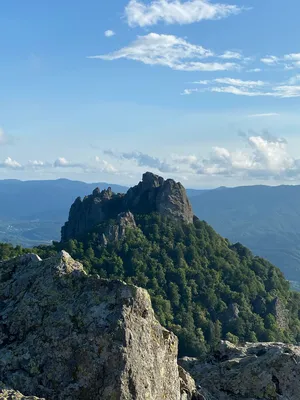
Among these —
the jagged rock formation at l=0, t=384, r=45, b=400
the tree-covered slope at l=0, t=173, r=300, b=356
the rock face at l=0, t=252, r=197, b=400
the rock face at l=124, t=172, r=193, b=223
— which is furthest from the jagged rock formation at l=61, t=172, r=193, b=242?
the jagged rock formation at l=0, t=384, r=45, b=400

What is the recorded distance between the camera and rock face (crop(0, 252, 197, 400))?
10773 millimetres

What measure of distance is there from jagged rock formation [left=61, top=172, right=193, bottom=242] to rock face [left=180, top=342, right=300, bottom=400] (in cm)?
11671

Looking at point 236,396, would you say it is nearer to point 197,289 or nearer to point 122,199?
point 197,289

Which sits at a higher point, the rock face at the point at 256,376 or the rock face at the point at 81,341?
the rock face at the point at 81,341

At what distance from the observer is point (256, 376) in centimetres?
1565

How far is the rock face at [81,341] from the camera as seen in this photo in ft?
35.3

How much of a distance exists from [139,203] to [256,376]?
128 m

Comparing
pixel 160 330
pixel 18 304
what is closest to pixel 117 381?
pixel 160 330

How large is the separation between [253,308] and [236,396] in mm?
113082

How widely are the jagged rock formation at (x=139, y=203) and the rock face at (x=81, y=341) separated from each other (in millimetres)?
120185

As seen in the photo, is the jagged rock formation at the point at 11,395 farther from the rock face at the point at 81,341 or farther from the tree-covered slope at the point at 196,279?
the tree-covered slope at the point at 196,279

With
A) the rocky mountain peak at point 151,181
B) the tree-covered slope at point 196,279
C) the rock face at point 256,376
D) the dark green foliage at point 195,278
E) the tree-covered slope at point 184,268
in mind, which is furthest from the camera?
the rocky mountain peak at point 151,181

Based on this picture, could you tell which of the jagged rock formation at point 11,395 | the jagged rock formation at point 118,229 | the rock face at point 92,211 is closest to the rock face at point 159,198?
the rock face at point 92,211

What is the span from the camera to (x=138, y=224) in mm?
133500
